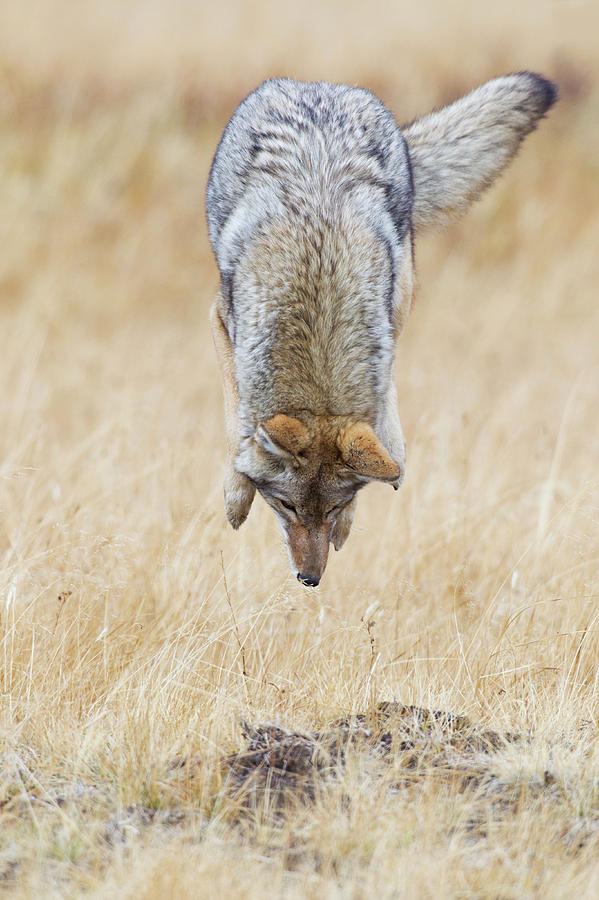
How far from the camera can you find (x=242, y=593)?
17.0 ft

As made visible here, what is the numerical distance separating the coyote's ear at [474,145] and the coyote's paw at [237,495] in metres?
1.87

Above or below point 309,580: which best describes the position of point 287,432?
above

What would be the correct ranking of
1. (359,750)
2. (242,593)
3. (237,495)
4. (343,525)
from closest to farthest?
(359,750)
(237,495)
(343,525)
(242,593)

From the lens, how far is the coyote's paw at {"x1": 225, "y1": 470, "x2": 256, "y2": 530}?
14.7ft

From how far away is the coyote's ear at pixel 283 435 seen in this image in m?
3.93

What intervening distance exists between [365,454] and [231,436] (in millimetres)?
939

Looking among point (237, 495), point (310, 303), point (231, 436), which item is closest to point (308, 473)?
point (237, 495)

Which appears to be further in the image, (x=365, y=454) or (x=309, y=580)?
(x=309, y=580)

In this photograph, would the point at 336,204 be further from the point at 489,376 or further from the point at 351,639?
the point at 489,376

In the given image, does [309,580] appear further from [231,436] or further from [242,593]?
[242,593]

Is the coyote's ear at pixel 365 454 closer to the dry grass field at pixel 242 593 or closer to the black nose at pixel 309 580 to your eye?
the black nose at pixel 309 580

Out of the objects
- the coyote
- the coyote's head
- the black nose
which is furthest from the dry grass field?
the coyote

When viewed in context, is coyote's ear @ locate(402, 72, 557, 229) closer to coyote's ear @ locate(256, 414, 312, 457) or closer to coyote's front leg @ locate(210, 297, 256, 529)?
coyote's front leg @ locate(210, 297, 256, 529)

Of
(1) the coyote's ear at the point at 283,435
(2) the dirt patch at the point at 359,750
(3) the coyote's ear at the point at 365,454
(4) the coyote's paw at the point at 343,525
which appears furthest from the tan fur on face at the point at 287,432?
(2) the dirt patch at the point at 359,750
